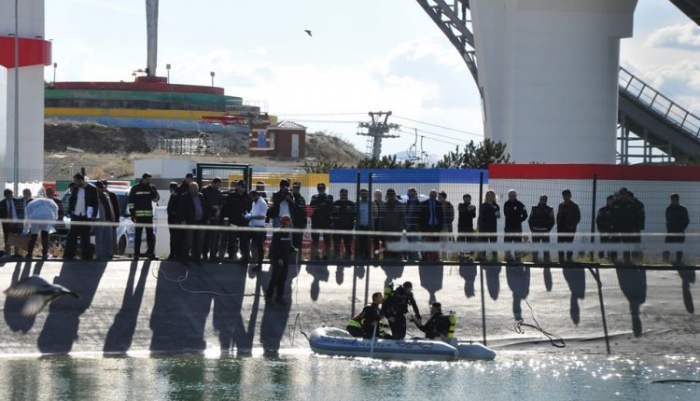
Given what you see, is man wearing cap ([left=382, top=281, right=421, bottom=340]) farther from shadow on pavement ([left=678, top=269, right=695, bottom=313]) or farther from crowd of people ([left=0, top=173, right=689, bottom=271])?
shadow on pavement ([left=678, top=269, right=695, bottom=313])

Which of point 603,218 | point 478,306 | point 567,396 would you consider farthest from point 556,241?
point 567,396

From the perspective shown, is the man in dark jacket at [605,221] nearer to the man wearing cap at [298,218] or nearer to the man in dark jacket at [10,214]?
the man wearing cap at [298,218]

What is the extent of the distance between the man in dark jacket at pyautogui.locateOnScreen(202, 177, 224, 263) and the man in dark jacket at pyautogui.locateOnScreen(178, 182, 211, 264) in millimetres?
216

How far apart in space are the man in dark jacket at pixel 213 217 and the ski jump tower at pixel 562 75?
22.4 meters

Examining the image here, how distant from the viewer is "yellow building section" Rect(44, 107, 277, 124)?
11412 centimetres

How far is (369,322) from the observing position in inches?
906

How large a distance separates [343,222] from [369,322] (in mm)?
5441

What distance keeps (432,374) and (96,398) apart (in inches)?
236

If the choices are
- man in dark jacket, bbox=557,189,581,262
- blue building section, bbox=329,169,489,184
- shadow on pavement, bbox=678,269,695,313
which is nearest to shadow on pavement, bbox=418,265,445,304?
man in dark jacket, bbox=557,189,581,262

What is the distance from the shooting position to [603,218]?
29.1 metres

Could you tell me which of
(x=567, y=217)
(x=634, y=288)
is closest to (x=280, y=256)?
(x=567, y=217)

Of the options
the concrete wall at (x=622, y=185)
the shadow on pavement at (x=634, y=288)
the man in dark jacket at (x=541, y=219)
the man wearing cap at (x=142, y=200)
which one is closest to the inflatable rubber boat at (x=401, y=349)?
the shadow on pavement at (x=634, y=288)

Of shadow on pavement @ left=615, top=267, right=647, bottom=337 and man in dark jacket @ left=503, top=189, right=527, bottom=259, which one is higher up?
man in dark jacket @ left=503, top=189, right=527, bottom=259

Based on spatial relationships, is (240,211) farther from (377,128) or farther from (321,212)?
(377,128)
